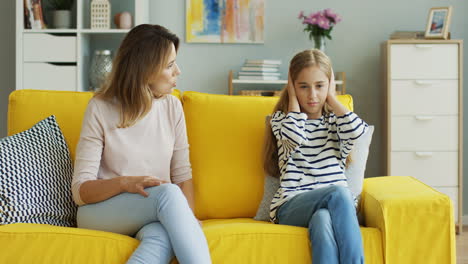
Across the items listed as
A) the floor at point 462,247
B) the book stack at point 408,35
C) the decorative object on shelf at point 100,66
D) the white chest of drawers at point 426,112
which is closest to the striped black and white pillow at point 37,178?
the decorative object on shelf at point 100,66

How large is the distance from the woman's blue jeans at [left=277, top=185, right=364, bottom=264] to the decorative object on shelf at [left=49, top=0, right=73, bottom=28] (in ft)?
7.75

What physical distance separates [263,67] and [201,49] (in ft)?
1.60

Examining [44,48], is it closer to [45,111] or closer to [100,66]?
[100,66]

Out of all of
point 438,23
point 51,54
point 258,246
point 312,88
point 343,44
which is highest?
point 438,23

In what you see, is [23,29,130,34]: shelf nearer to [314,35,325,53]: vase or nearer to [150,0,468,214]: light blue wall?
[150,0,468,214]: light blue wall

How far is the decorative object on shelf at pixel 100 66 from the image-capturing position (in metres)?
3.79

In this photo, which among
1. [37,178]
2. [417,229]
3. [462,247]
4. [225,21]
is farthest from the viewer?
[225,21]

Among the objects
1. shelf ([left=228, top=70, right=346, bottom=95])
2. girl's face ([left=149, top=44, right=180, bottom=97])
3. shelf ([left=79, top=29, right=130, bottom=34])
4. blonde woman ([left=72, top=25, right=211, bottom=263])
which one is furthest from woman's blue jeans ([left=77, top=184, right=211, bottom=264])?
shelf ([left=228, top=70, right=346, bottom=95])

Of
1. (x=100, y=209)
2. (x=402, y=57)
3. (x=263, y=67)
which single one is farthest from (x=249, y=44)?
(x=100, y=209)

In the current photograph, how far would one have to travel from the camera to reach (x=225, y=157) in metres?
2.37

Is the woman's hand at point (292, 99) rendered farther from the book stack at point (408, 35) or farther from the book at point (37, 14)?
the book at point (37, 14)

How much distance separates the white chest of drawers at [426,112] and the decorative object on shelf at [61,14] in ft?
6.51

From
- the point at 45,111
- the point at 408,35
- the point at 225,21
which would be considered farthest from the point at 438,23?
the point at 45,111

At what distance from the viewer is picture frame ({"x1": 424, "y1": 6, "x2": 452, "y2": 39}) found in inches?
150
